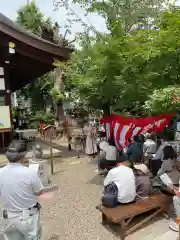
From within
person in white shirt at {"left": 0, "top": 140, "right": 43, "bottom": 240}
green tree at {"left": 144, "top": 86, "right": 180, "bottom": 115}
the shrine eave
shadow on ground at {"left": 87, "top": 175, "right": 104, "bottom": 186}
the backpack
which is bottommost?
shadow on ground at {"left": 87, "top": 175, "right": 104, "bottom": 186}

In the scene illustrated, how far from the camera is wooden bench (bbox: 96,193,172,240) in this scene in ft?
12.9

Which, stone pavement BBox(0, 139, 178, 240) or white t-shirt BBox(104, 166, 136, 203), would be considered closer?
stone pavement BBox(0, 139, 178, 240)

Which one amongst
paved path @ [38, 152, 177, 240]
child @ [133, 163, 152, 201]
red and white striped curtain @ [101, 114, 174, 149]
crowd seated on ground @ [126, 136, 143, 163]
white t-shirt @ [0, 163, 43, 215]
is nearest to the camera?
white t-shirt @ [0, 163, 43, 215]

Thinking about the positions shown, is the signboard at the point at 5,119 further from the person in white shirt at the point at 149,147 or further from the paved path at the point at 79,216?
the person in white shirt at the point at 149,147

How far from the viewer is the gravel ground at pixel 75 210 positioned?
4195 millimetres

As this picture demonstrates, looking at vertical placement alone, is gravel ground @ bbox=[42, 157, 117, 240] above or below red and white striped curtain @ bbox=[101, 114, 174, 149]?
below

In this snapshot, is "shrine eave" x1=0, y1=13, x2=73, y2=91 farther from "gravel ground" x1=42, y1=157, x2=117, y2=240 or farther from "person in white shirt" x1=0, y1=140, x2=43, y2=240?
"person in white shirt" x1=0, y1=140, x2=43, y2=240

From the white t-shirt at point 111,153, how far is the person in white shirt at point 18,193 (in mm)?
4502

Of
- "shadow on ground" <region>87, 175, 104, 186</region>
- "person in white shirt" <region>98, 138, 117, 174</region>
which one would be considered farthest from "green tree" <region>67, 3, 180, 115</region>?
"shadow on ground" <region>87, 175, 104, 186</region>

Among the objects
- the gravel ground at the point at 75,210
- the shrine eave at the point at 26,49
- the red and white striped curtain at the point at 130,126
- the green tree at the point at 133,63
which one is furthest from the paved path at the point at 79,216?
the shrine eave at the point at 26,49

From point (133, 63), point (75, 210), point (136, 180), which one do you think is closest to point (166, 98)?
point (133, 63)

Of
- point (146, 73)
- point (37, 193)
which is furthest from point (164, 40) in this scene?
point (37, 193)

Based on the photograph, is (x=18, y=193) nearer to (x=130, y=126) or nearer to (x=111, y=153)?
(x=130, y=126)

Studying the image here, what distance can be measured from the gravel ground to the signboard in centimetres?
281
